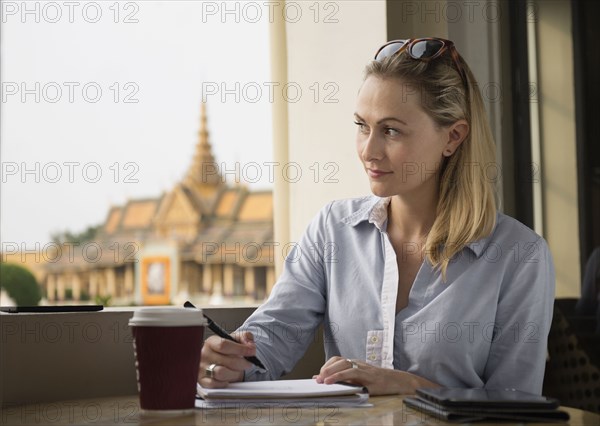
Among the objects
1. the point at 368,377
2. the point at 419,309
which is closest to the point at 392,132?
the point at 419,309

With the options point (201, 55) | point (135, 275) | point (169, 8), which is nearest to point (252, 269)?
point (135, 275)

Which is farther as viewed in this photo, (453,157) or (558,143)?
(558,143)

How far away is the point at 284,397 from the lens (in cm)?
105

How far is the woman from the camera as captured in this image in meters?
1.32

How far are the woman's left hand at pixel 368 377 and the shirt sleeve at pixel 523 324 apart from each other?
0.19 m

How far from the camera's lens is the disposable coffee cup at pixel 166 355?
97 cm

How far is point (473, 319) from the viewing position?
1328 mm

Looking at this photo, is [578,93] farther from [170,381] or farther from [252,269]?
[252,269]

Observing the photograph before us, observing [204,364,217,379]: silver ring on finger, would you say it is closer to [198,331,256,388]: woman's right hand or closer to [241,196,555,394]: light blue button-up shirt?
[198,331,256,388]: woman's right hand

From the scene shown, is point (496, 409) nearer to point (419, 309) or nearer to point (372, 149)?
point (419, 309)

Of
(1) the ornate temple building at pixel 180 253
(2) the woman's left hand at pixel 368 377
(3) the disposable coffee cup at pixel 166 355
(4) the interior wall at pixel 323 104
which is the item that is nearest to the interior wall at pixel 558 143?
(4) the interior wall at pixel 323 104

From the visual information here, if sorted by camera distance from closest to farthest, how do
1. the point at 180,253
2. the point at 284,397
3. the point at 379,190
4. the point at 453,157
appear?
the point at 284,397, the point at 379,190, the point at 453,157, the point at 180,253

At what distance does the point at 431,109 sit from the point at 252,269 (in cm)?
2727

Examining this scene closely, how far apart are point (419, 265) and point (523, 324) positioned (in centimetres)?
21
